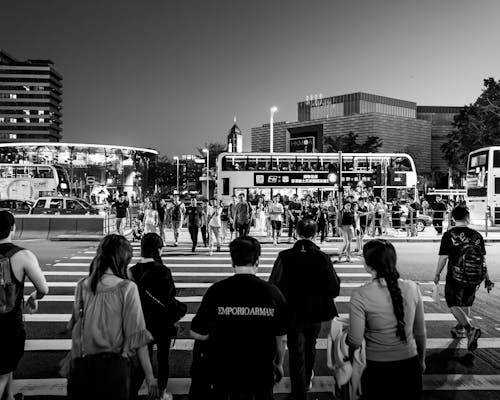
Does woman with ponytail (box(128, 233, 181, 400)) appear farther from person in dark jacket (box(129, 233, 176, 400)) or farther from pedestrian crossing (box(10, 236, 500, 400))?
pedestrian crossing (box(10, 236, 500, 400))

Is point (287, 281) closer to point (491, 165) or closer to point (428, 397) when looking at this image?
point (428, 397)

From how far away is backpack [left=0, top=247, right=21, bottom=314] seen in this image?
389cm

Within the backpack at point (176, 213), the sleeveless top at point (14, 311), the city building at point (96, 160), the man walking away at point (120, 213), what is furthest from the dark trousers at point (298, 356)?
the city building at point (96, 160)

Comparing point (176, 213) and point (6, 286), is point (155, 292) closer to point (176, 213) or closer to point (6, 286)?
point (6, 286)

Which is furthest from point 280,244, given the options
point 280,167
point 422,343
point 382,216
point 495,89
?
point 495,89

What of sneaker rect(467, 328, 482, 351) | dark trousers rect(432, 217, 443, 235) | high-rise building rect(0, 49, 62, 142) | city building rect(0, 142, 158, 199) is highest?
high-rise building rect(0, 49, 62, 142)

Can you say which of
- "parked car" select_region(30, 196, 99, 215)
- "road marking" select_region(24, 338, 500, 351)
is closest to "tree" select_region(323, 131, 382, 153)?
"parked car" select_region(30, 196, 99, 215)

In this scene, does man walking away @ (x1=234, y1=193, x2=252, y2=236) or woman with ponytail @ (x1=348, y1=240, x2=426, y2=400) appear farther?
man walking away @ (x1=234, y1=193, x2=252, y2=236)

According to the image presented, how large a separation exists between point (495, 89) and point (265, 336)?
5519 cm

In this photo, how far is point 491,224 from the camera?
27.3 m

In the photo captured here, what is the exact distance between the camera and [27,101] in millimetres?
180000

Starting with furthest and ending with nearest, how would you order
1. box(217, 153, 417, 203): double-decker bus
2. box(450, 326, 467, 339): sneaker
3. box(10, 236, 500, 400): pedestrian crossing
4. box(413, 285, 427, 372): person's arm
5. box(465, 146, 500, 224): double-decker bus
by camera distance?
box(217, 153, 417, 203): double-decker bus, box(465, 146, 500, 224): double-decker bus, box(450, 326, 467, 339): sneaker, box(10, 236, 500, 400): pedestrian crossing, box(413, 285, 427, 372): person's arm

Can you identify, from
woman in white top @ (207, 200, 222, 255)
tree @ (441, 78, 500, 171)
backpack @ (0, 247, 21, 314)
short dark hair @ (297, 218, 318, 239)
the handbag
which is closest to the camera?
the handbag

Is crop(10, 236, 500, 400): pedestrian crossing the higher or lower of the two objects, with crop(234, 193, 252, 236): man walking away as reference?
lower
